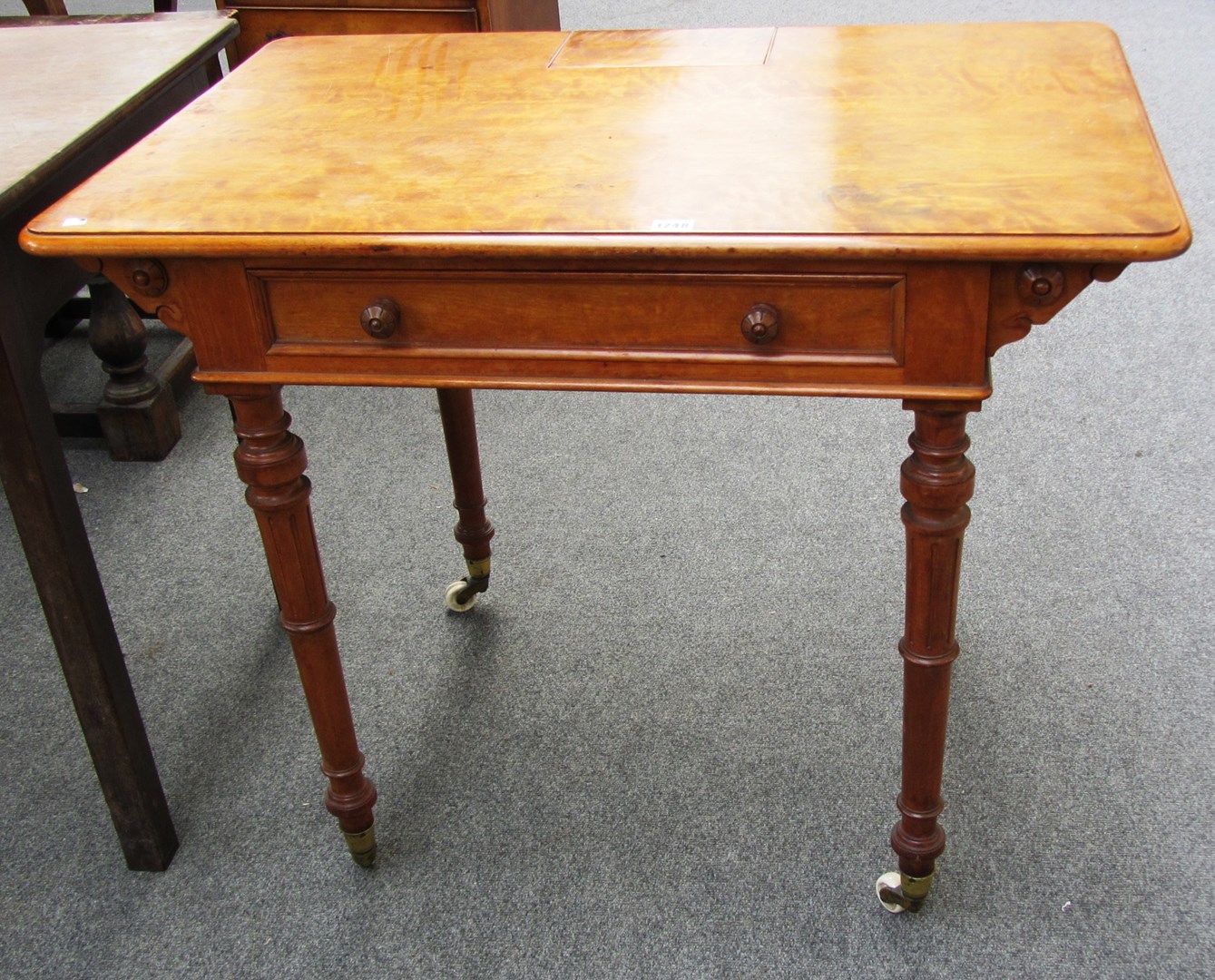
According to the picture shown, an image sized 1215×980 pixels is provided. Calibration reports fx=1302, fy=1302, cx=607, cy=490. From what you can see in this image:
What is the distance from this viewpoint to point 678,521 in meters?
2.22

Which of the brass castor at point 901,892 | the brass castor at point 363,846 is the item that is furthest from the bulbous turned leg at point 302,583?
the brass castor at point 901,892

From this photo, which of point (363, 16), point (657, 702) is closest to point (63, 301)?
point (657, 702)

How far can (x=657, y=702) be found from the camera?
6.07 ft

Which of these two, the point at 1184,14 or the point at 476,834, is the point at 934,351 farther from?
the point at 1184,14

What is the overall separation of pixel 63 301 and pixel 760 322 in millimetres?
833

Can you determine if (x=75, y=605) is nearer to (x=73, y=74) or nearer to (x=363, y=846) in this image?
(x=363, y=846)

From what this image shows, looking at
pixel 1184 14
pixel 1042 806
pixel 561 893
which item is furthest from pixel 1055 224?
pixel 1184 14

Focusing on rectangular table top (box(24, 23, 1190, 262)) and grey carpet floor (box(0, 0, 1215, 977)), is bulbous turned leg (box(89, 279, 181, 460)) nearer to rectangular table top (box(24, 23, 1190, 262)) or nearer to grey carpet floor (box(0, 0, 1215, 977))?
grey carpet floor (box(0, 0, 1215, 977))

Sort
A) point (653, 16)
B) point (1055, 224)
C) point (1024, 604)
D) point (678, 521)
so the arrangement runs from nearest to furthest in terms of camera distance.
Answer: point (1055, 224) < point (1024, 604) < point (678, 521) < point (653, 16)

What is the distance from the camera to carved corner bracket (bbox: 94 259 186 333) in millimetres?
1235

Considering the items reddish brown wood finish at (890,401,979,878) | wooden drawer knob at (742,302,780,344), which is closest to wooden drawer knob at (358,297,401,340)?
wooden drawer knob at (742,302,780,344)

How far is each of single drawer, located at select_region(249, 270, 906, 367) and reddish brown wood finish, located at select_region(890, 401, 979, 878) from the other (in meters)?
0.11

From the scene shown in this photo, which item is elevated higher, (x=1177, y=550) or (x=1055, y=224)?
(x=1055, y=224)

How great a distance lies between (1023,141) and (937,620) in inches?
18.8
